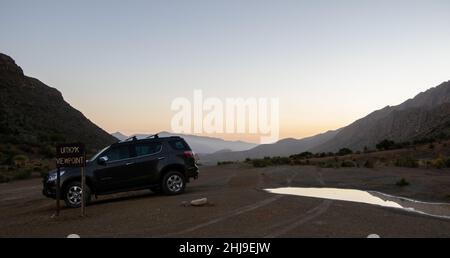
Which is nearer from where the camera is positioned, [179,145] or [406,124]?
[179,145]

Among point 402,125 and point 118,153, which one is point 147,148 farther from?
point 402,125

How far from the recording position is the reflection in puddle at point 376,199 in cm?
1343

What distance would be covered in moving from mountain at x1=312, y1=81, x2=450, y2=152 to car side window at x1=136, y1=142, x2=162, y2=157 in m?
52.8

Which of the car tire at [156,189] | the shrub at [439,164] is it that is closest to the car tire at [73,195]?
the car tire at [156,189]

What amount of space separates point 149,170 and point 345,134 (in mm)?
127637

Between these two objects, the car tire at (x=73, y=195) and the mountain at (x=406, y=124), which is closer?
the car tire at (x=73, y=195)

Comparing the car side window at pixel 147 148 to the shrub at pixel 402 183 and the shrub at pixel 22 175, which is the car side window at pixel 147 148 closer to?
the shrub at pixel 402 183

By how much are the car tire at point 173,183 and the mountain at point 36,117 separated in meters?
37.7

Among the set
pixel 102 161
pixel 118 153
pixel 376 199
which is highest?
pixel 118 153

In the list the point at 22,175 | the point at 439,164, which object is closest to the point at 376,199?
the point at 439,164

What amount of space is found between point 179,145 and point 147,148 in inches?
42.3

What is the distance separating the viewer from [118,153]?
16281mm

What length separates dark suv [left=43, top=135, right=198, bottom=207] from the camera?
1536 centimetres
